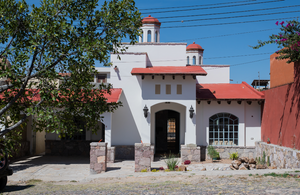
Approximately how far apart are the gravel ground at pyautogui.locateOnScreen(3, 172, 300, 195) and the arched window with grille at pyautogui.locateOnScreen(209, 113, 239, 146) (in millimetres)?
7512

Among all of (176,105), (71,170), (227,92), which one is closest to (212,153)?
(176,105)

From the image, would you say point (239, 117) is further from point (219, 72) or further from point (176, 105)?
point (219, 72)

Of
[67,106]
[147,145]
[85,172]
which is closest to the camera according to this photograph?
[67,106]

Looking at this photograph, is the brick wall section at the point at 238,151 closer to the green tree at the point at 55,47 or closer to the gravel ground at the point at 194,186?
the gravel ground at the point at 194,186

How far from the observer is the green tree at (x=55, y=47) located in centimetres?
642

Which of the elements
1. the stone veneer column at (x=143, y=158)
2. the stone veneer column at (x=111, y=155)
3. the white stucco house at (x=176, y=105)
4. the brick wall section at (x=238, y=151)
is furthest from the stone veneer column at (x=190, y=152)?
the stone veneer column at (x=143, y=158)

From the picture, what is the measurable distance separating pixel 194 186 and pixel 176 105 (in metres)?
10.0

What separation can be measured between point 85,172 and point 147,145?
332 cm

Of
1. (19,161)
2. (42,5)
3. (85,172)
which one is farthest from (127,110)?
(42,5)

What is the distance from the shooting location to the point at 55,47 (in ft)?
22.0

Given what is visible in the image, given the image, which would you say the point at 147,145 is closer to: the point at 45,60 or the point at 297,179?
the point at 297,179

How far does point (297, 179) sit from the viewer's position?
8328mm

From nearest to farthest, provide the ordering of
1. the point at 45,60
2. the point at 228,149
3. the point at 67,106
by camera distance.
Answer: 1. the point at 45,60
2. the point at 67,106
3. the point at 228,149

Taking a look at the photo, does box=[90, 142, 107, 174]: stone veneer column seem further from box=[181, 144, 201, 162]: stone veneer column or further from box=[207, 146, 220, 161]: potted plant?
box=[207, 146, 220, 161]: potted plant
